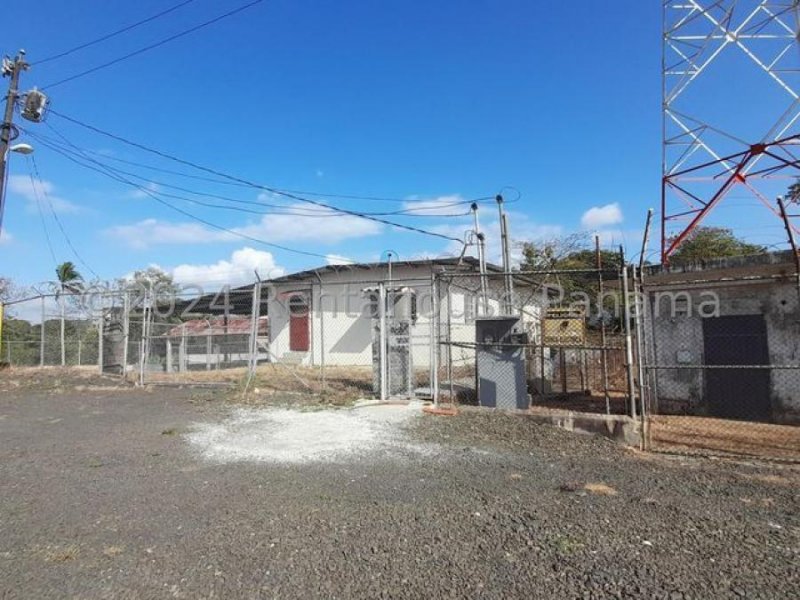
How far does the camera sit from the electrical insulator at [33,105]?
48.3 feet

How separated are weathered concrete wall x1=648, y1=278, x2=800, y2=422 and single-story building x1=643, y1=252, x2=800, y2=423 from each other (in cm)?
2

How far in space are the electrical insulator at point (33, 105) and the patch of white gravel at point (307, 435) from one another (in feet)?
38.5

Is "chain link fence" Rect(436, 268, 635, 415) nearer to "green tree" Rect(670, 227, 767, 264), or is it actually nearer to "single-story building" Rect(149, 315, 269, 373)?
"single-story building" Rect(149, 315, 269, 373)

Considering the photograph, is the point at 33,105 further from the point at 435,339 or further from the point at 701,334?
the point at 701,334

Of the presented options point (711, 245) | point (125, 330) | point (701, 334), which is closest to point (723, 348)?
point (701, 334)

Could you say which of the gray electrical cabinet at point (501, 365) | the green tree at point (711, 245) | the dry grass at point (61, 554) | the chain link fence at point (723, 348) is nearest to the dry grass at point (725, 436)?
the chain link fence at point (723, 348)

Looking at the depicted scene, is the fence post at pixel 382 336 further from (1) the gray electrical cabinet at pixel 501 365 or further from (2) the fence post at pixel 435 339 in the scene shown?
(1) the gray electrical cabinet at pixel 501 365

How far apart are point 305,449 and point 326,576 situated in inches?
137

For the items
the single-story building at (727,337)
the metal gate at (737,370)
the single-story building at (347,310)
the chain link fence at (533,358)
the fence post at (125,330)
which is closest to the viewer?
the chain link fence at (533,358)

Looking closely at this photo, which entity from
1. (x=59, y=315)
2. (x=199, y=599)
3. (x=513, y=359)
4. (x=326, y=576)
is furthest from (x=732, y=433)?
(x=59, y=315)

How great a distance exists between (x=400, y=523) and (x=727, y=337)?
351 inches

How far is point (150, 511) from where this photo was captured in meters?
4.51

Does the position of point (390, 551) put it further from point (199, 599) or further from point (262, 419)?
point (262, 419)

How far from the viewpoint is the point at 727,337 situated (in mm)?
10273
